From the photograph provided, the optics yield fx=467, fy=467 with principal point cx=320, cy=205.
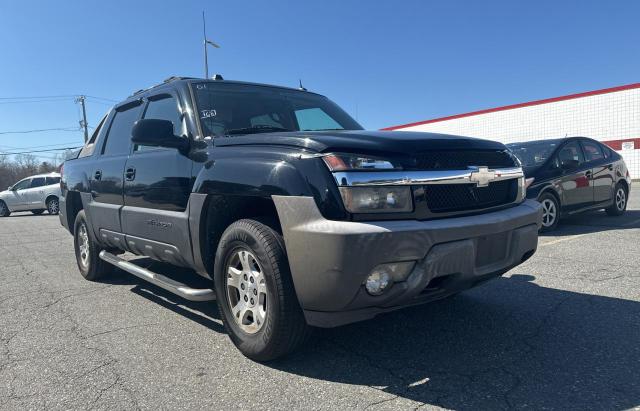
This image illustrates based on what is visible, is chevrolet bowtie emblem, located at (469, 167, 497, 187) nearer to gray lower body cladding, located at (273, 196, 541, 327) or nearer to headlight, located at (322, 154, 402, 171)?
gray lower body cladding, located at (273, 196, 541, 327)

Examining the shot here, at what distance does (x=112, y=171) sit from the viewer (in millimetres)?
4500

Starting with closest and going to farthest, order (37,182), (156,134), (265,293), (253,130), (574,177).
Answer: (265,293)
(156,134)
(253,130)
(574,177)
(37,182)

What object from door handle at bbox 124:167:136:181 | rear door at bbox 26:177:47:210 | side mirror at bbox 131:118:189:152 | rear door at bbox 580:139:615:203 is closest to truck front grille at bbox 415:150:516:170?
side mirror at bbox 131:118:189:152

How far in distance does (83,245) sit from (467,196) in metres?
4.66

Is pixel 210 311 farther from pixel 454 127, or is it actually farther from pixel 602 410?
pixel 454 127

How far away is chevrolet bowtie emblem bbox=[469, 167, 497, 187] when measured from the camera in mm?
2807

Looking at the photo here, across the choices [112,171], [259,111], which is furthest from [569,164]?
[112,171]

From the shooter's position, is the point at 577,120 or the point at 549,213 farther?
the point at 577,120

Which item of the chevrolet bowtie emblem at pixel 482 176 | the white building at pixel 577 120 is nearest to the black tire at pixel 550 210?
the chevrolet bowtie emblem at pixel 482 176

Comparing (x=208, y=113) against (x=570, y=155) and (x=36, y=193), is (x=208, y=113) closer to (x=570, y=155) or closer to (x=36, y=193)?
(x=570, y=155)

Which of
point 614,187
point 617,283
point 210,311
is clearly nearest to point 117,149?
point 210,311

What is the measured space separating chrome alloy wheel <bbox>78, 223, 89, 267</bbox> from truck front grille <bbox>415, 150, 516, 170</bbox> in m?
4.25

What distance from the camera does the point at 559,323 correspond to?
11.1ft

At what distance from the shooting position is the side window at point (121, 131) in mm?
4570
